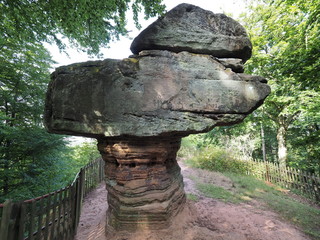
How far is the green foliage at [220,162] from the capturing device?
12109 millimetres

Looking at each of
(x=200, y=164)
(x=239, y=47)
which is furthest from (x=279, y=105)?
(x=239, y=47)

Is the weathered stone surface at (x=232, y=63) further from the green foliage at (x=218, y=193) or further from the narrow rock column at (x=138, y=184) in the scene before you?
the green foliage at (x=218, y=193)

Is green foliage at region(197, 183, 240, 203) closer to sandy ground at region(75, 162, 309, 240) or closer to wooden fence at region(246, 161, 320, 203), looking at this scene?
sandy ground at region(75, 162, 309, 240)

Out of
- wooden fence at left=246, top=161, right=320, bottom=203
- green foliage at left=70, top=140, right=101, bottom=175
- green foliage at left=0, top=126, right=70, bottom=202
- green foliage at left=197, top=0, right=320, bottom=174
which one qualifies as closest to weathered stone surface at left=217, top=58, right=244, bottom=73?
green foliage at left=197, top=0, right=320, bottom=174

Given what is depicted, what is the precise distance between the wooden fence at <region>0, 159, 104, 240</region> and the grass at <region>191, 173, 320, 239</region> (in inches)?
205

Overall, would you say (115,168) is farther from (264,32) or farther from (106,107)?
(264,32)

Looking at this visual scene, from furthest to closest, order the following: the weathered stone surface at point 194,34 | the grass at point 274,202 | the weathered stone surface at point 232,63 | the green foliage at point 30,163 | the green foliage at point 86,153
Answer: the green foliage at point 86,153 < the green foliage at point 30,163 < the grass at point 274,202 < the weathered stone surface at point 232,63 < the weathered stone surface at point 194,34

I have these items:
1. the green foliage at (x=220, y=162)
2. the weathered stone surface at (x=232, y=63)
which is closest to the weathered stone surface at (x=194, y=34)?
the weathered stone surface at (x=232, y=63)

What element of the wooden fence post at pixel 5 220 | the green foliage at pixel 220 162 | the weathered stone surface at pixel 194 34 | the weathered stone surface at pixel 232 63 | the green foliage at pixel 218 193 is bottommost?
the green foliage at pixel 218 193

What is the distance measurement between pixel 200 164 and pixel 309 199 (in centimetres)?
647

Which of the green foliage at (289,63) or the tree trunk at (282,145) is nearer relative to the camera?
the green foliage at (289,63)

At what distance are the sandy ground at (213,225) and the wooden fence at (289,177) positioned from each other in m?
4.64

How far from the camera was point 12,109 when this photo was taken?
7.67m

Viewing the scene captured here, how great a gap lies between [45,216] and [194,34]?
5761 mm
